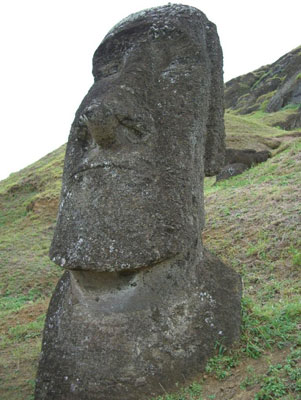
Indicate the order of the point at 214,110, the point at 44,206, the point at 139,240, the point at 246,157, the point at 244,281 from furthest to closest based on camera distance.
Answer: the point at 44,206, the point at 246,157, the point at 244,281, the point at 214,110, the point at 139,240

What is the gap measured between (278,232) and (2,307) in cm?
408

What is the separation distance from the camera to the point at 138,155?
2896 mm

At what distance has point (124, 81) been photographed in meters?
3.09

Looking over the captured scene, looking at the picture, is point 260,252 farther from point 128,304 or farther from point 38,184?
point 38,184

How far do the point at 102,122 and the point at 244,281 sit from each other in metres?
2.98

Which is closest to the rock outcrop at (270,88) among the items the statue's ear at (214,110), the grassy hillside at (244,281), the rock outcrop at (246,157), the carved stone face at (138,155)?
the rock outcrop at (246,157)

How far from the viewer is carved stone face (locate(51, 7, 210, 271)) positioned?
267cm

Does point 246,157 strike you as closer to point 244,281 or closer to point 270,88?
point 244,281

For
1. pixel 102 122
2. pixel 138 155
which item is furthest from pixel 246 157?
pixel 102 122

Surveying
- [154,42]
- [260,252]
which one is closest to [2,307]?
[260,252]

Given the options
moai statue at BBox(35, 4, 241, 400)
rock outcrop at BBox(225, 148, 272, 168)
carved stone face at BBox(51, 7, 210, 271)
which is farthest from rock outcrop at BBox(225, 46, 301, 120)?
moai statue at BBox(35, 4, 241, 400)

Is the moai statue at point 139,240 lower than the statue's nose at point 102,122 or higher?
lower

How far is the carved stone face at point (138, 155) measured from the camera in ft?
8.75

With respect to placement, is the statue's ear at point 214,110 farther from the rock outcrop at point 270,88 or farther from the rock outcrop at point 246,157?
the rock outcrop at point 270,88
